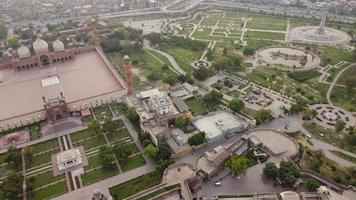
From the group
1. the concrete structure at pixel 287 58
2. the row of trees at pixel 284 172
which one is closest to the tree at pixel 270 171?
the row of trees at pixel 284 172

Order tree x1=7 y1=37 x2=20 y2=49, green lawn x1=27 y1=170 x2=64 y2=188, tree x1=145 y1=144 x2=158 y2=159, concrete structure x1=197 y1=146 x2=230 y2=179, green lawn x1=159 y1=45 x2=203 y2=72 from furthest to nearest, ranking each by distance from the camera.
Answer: tree x1=7 y1=37 x2=20 y2=49, green lawn x1=159 y1=45 x2=203 y2=72, tree x1=145 y1=144 x2=158 y2=159, green lawn x1=27 y1=170 x2=64 y2=188, concrete structure x1=197 y1=146 x2=230 y2=179

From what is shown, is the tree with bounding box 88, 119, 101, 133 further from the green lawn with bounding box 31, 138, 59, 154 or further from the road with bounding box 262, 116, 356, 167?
the road with bounding box 262, 116, 356, 167

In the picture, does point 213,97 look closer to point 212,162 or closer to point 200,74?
point 200,74

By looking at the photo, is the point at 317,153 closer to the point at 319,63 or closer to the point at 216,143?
the point at 216,143

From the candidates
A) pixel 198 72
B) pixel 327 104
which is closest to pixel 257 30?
pixel 198 72

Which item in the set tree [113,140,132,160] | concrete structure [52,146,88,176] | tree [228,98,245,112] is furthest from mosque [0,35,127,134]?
tree [228,98,245,112]

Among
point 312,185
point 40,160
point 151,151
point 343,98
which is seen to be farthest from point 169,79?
point 312,185
